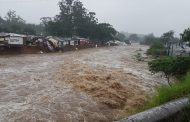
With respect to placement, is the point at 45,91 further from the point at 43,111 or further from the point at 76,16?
the point at 76,16

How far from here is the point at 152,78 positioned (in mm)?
17094

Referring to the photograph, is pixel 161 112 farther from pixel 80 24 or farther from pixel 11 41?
pixel 80 24

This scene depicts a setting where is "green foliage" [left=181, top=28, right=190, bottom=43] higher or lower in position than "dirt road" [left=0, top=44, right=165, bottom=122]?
higher

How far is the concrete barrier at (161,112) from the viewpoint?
190 inches

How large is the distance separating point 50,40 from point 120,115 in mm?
26078

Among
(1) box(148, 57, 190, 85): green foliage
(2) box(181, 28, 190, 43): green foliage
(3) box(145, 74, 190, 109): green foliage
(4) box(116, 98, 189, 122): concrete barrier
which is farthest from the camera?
(2) box(181, 28, 190, 43): green foliage

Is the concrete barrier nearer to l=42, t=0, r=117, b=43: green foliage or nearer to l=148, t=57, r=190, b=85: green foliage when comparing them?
l=148, t=57, r=190, b=85: green foliage

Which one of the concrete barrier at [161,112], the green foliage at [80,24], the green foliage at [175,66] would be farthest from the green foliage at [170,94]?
the green foliage at [80,24]

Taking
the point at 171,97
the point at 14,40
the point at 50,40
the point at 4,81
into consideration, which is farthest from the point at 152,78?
the point at 50,40

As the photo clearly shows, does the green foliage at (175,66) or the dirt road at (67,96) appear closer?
the dirt road at (67,96)

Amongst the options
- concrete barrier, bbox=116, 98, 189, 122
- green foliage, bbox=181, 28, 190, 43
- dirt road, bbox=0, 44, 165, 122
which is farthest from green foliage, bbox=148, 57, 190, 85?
concrete barrier, bbox=116, 98, 189, 122

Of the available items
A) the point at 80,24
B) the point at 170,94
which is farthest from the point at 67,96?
the point at 80,24

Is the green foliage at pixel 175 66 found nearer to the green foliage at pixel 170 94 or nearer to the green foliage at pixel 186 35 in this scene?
the green foliage at pixel 186 35

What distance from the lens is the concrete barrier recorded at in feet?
15.8
